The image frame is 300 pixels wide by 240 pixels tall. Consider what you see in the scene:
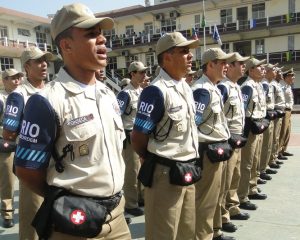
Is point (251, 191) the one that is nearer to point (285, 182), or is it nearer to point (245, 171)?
point (245, 171)

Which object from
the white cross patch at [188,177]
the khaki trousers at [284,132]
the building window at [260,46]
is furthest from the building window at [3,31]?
the white cross patch at [188,177]

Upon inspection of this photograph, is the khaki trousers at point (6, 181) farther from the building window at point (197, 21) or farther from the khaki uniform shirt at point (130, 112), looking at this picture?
the building window at point (197, 21)

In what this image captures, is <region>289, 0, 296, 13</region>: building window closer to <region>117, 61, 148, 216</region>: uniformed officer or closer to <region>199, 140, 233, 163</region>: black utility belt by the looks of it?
<region>117, 61, 148, 216</region>: uniformed officer

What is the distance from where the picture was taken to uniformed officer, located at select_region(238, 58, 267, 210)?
5188 mm

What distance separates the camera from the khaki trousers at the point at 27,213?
323 cm

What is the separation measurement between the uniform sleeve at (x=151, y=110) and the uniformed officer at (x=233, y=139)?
1.42m

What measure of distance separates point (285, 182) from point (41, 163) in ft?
18.0

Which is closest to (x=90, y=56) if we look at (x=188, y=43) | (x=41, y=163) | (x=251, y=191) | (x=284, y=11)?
(x=41, y=163)

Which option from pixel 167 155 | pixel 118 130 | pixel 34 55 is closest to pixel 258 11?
pixel 34 55

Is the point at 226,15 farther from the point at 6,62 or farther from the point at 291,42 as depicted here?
the point at 6,62

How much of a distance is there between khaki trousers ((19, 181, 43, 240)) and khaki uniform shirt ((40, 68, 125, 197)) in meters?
1.48

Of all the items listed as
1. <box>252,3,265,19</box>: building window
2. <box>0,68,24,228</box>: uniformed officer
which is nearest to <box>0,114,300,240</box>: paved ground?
<box>0,68,24,228</box>: uniformed officer

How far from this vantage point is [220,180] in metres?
3.69

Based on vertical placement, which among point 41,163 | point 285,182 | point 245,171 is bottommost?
point 285,182
